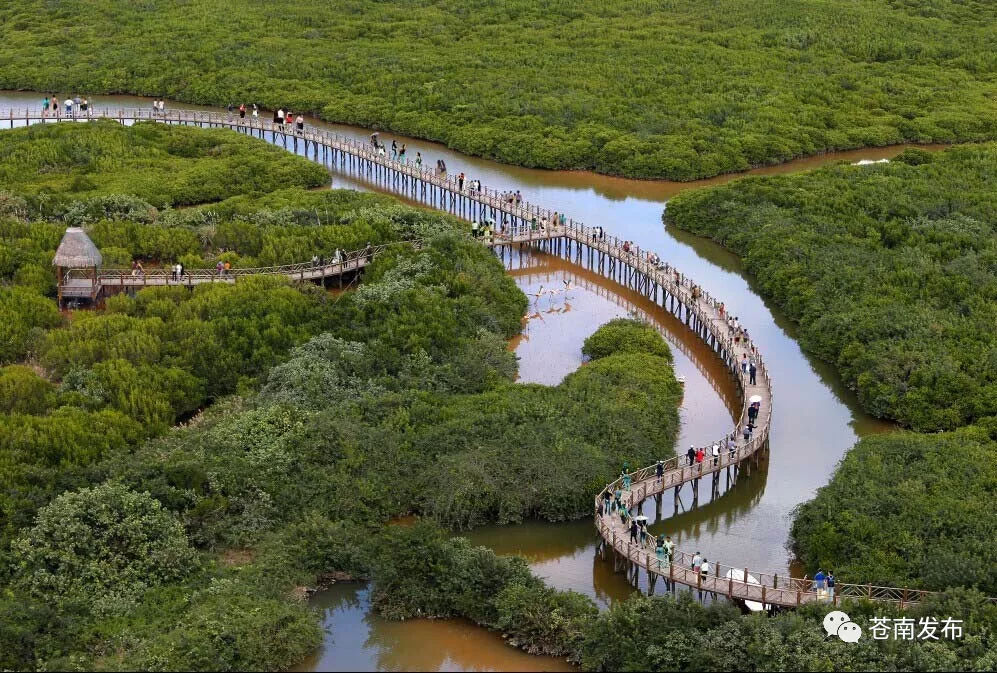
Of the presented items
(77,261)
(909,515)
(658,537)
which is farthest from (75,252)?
(909,515)

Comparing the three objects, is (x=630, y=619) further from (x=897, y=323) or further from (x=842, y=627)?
(x=897, y=323)

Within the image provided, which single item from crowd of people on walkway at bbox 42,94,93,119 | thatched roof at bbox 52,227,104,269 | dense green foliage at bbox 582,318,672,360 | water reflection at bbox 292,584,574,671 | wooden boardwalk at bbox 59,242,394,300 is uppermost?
crowd of people on walkway at bbox 42,94,93,119

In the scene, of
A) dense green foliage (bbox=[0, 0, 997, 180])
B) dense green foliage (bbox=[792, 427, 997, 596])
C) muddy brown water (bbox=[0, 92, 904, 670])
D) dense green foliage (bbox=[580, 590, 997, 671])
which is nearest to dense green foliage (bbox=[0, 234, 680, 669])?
muddy brown water (bbox=[0, 92, 904, 670])

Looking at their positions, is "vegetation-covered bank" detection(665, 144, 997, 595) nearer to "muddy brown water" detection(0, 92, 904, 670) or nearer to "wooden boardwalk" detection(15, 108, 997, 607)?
"muddy brown water" detection(0, 92, 904, 670)

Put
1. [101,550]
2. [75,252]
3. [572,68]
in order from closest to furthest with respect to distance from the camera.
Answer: [101,550]
[75,252]
[572,68]

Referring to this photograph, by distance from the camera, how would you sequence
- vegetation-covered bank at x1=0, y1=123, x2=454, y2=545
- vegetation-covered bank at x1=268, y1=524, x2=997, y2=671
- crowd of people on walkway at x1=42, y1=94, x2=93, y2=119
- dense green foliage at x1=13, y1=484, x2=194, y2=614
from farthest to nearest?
1. crowd of people on walkway at x1=42, y1=94, x2=93, y2=119
2. vegetation-covered bank at x1=0, y1=123, x2=454, y2=545
3. dense green foliage at x1=13, y1=484, x2=194, y2=614
4. vegetation-covered bank at x1=268, y1=524, x2=997, y2=671

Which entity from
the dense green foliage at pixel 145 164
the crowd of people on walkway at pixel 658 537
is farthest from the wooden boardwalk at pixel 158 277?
the crowd of people on walkway at pixel 658 537

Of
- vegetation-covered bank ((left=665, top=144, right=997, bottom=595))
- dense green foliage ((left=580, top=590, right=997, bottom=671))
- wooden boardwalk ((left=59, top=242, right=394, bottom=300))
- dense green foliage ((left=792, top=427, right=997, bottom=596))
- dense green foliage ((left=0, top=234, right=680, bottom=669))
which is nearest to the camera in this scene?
dense green foliage ((left=580, top=590, right=997, bottom=671))
